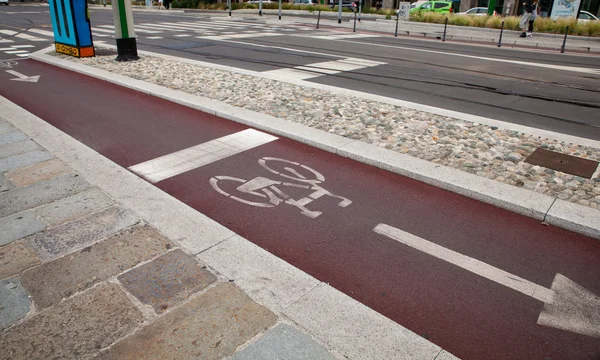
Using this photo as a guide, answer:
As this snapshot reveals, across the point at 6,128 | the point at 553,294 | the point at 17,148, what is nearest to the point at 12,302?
the point at 17,148

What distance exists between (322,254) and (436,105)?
6.58 m

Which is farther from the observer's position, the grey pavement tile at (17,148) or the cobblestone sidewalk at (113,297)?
the grey pavement tile at (17,148)

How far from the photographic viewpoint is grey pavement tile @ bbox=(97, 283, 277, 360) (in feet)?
9.24

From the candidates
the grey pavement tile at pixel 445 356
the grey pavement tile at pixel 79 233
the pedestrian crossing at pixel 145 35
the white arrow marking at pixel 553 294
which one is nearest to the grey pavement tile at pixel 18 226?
the grey pavement tile at pixel 79 233

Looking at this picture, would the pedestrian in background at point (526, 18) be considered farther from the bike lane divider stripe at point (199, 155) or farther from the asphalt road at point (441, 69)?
the bike lane divider stripe at point (199, 155)

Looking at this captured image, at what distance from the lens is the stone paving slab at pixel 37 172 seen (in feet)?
17.2

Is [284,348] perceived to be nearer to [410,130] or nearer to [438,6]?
[410,130]

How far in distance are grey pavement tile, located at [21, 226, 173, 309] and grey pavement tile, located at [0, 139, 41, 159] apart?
3.20 m

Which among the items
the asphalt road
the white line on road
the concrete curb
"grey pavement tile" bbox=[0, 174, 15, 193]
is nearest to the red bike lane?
the concrete curb

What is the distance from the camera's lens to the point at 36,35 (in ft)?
69.7

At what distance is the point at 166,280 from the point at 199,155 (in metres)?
3.12

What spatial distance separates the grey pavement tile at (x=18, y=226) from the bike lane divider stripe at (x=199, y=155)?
1461 mm

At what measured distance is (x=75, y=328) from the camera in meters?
2.99

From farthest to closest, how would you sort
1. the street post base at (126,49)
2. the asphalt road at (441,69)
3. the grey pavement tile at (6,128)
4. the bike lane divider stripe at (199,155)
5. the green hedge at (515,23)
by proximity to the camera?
the green hedge at (515,23) → the street post base at (126,49) → the asphalt road at (441,69) → the grey pavement tile at (6,128) → the bike lane divider stripe at (199,155)
